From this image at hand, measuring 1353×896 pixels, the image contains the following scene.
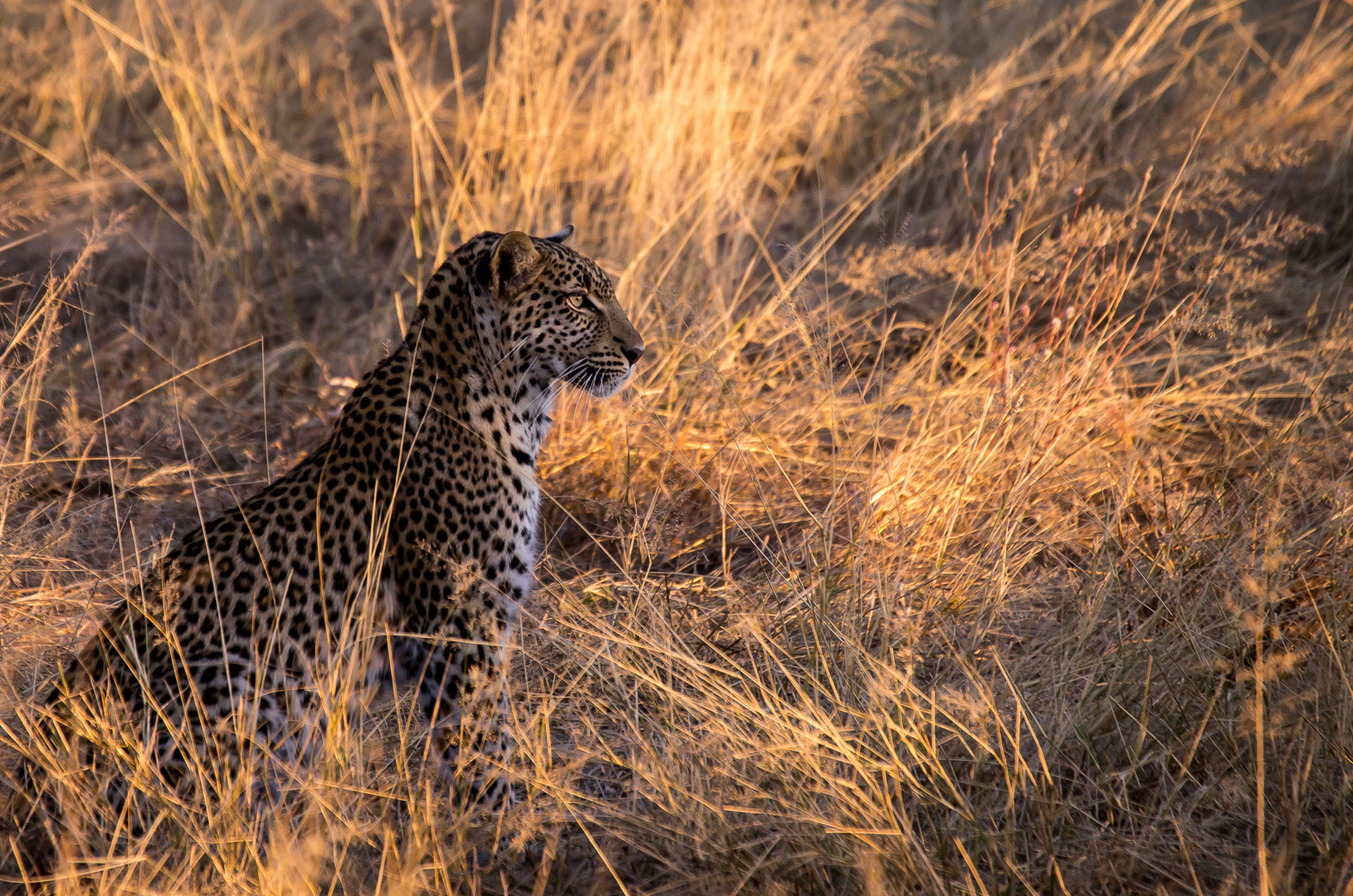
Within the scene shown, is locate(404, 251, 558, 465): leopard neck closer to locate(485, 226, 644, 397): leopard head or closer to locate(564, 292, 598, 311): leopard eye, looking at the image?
locate(485, 226, 644, 397): leopard head

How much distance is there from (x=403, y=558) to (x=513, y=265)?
1051mm

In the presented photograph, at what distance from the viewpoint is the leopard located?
3383mm

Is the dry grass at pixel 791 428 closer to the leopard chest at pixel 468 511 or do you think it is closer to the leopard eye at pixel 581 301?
the leopard chest at pixel 468 511

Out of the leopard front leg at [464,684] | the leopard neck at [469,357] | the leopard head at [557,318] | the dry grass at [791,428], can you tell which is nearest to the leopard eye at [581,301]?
the leopard head at [557,318]

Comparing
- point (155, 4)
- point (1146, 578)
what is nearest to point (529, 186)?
point (1146, 578)

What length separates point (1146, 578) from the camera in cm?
400

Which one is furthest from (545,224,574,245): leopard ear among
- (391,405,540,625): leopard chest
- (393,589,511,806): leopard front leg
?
(393,589,511,806): leopard front leg

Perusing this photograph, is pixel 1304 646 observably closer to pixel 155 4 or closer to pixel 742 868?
pixel 742 868

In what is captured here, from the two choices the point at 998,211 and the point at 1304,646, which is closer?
the point at 1304,646

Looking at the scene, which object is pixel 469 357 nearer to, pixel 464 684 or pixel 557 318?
pixel 557 318

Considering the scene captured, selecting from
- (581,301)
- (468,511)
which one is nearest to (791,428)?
(581,301)

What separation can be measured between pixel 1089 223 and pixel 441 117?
510cm

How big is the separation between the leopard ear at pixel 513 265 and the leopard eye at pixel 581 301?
→ 0.59 feet

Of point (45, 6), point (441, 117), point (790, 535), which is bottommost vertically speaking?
point (790, 535)
